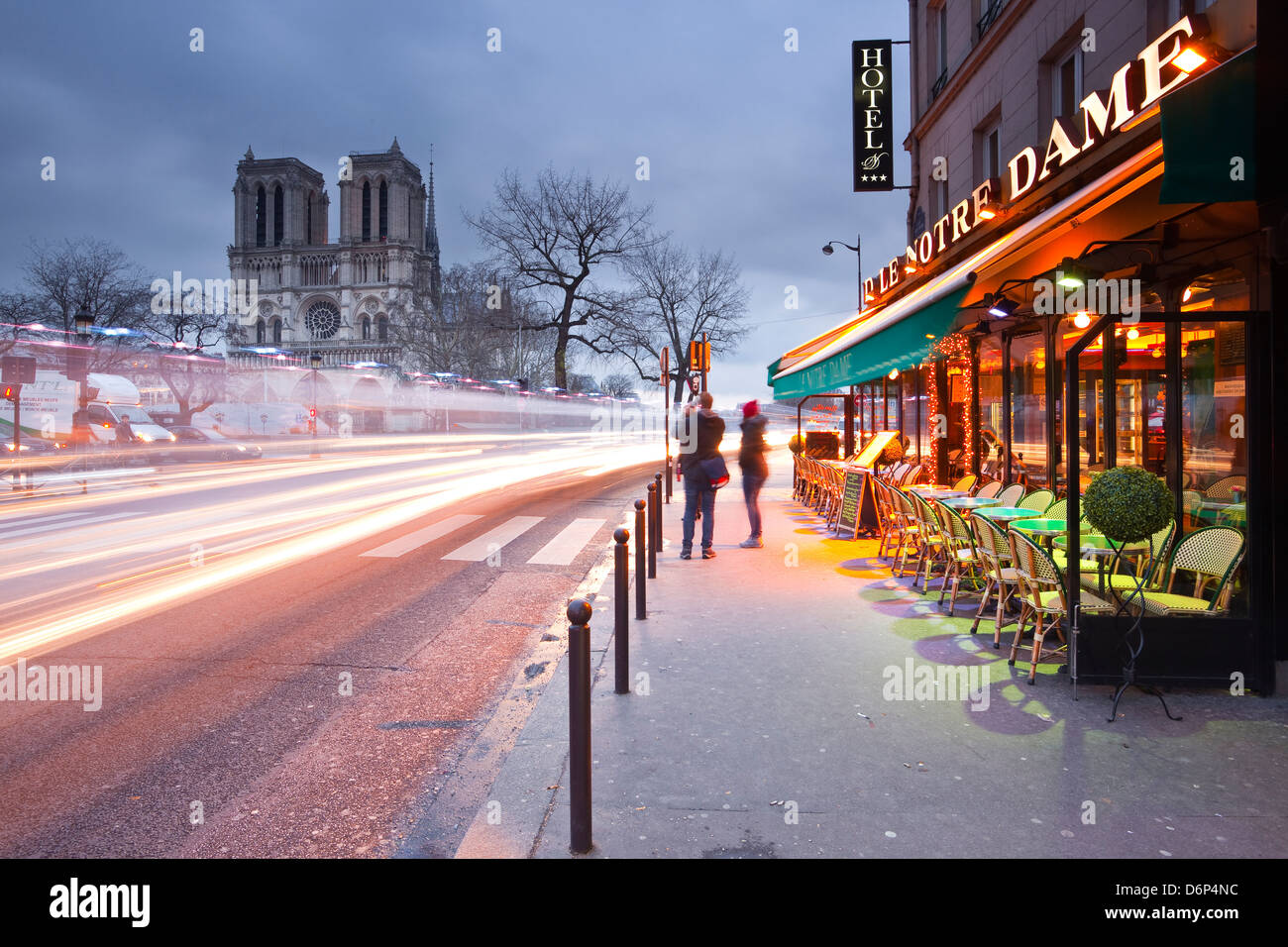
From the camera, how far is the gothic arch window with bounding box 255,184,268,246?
117m

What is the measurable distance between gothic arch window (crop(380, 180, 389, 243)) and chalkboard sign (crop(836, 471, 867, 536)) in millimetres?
Result: 109833

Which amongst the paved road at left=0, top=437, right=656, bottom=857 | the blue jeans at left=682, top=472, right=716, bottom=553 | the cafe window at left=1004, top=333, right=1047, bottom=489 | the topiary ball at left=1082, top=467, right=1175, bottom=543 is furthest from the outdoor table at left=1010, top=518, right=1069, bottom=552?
the blue jeans at left=682, top=472, right=716, bottom=553

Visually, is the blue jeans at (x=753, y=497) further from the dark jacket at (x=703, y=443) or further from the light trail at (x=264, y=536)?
the light trail at (x=264, y=536)

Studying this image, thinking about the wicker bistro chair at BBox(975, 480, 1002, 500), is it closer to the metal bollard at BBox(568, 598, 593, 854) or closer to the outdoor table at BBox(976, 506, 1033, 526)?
the outdoor table at BBox(976, 506, 1033, 526)

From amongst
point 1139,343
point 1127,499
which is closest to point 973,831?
point 1127,499

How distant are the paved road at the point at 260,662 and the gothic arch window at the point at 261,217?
4642 inches

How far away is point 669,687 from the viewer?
5051 mm

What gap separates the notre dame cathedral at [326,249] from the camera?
110 m

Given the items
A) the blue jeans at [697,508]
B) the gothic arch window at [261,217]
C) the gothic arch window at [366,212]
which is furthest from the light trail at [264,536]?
the gothic arch window at [261,217]

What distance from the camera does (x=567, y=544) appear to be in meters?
11.3

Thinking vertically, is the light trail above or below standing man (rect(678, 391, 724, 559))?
below

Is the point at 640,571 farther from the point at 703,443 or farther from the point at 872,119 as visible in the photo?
the point at 872,119

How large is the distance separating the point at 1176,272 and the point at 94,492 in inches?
730
